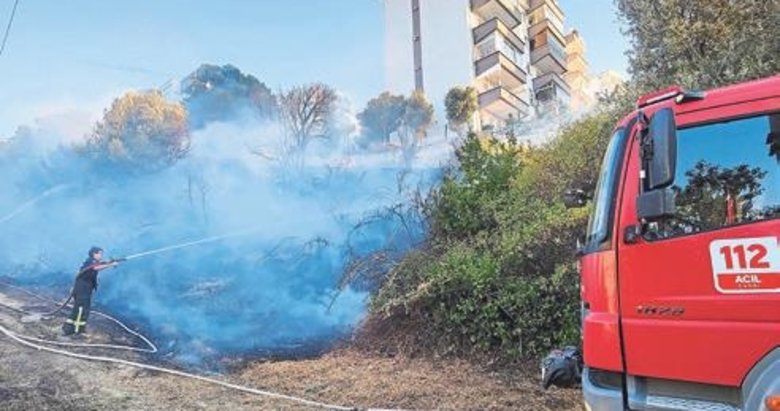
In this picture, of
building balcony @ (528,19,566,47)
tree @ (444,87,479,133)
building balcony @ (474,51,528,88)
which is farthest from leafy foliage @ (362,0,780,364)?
building balcony @ (528,19,566,47)

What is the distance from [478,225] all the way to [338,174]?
968cm

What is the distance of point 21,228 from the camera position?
A: 1549cm

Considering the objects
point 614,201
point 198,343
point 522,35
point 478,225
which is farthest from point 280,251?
point 522,35

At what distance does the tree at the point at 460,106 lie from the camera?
32.9 meters

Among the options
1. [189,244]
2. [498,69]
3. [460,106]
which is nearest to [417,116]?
[460,106]

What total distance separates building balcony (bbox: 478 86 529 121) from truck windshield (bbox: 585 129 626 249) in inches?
1265

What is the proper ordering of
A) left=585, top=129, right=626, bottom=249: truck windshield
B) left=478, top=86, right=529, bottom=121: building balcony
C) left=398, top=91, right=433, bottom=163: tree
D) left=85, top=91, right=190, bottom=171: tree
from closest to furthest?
left=585, top=129, right=626, bottom=249: truck windshield → left=85, top=91, right=190, bottom=171: tree → left=398, top=91, right=433, bottom=163: tree → left=478, top=86, right=529, bottom=121: building balcony

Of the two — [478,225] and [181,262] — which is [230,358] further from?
[181,262]

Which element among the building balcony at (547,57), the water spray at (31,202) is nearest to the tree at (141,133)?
the water spray at (31,202)

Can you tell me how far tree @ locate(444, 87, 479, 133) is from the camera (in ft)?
108

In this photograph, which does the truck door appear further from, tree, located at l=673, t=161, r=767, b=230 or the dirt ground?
the dirt ground

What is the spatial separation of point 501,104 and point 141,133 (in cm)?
2137

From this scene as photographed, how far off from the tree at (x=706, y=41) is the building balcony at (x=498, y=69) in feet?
91.3

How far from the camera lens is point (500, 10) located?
40.3 meters
